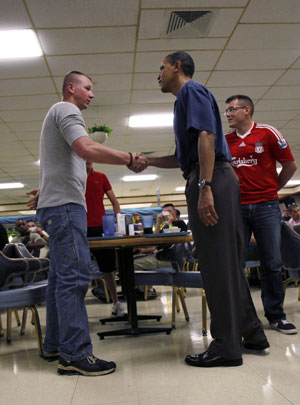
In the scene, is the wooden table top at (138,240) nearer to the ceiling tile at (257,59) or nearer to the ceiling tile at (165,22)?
the ceiling tile at (165,22)

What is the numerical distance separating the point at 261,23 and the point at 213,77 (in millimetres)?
1246

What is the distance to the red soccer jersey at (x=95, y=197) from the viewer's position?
363cm

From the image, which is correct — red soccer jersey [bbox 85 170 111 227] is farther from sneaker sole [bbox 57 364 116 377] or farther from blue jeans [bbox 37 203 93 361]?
sneaker sole [bbox 57 364 116 377]

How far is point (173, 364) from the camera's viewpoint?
6.35 ft

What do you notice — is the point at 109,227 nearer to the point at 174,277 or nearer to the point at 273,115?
the point at 174,277

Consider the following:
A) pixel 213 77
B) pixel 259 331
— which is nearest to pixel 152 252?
pixel 213 77

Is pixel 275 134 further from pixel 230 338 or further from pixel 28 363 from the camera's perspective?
pixel 28 363

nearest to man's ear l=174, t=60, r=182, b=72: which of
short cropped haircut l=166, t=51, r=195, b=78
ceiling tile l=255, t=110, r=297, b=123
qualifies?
short cropped haircut l=166, t=51, r=195, b=78

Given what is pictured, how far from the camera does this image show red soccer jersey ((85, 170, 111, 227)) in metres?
3.63

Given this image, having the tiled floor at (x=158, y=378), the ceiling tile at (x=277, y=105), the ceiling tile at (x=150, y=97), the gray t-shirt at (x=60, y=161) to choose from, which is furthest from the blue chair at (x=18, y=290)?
the ceiling tile at (x=277, y=105)

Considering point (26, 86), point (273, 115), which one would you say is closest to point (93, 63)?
point (26, 86)

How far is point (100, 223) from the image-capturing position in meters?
3.63

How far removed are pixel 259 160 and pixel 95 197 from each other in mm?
1614

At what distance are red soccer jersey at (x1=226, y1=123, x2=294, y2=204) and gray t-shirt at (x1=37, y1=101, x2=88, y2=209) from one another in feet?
3.90
